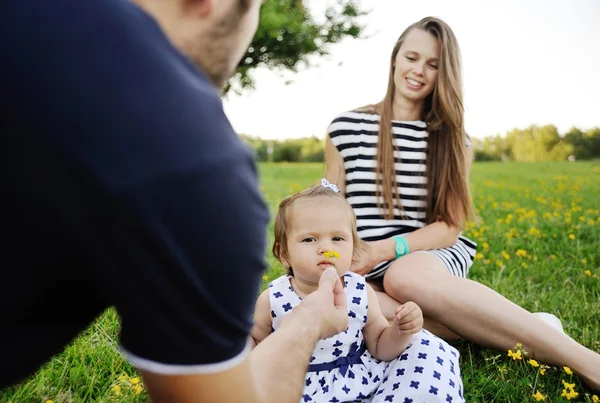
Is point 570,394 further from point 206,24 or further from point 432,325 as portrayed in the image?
point 206,24

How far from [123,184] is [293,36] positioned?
1710cm

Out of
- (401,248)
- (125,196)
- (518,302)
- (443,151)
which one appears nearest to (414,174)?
(443,151)

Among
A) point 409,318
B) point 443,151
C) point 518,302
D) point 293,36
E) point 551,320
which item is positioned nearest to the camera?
point 409,318

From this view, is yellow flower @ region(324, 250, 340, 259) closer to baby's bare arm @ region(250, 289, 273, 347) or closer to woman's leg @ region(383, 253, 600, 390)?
baby's bare arm @ region(250, 289, 273, 347)

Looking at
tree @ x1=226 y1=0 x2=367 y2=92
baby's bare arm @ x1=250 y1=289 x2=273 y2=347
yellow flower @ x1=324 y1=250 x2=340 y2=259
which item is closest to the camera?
yellow flower @ x1=324 y1=250 x2=340 y2=259

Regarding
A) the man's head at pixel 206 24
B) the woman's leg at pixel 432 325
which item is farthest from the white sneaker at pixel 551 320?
the man's head at pixel 206 24

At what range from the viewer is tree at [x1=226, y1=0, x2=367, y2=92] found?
16406 millimetres

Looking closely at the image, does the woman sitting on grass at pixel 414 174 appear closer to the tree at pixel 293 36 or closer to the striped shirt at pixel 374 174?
the striped shirt at pixel 374 174

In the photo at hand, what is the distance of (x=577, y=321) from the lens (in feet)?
9.52

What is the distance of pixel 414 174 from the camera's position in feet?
9.74

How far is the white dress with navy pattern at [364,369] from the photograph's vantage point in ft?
6.10

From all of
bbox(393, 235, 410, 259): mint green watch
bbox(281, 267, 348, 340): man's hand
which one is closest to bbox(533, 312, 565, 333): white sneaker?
bbox(393, 235, 410, 259): mint green watch

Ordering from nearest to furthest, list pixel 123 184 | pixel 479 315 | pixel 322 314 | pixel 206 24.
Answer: pixel 123 184
pixel 206 24
pixel 322 314
pixel 479 315

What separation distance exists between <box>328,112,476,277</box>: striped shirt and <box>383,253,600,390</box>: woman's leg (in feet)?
1.05
